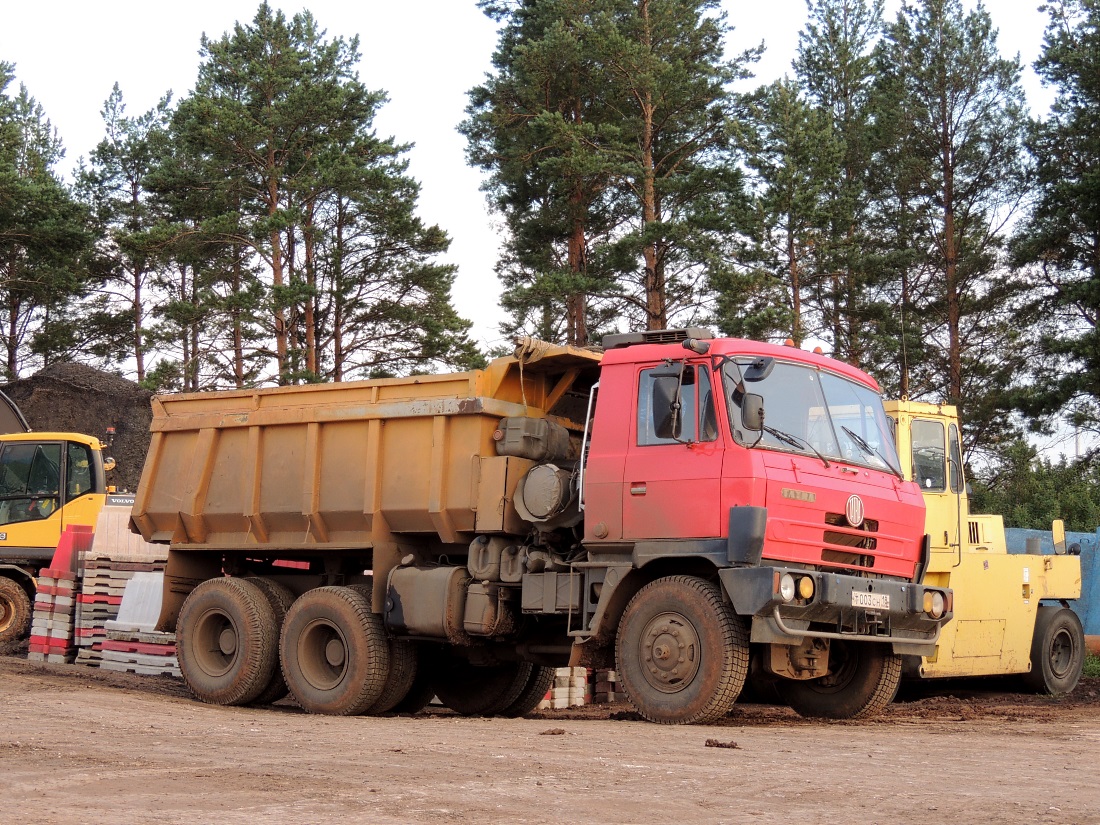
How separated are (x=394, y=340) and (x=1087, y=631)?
790 inches

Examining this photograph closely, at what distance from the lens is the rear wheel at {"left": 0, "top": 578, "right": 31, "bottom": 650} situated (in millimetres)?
19656

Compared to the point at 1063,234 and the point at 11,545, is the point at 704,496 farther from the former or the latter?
the point at 1063,234

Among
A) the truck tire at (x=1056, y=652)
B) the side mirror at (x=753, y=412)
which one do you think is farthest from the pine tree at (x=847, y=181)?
the side mirror at (x=753, y=412)

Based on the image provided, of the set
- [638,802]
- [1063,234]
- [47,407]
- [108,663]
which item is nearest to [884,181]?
[1063,234]

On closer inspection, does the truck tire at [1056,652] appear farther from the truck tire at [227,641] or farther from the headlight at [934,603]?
the truck tire at [227,641]

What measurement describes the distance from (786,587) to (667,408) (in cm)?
162

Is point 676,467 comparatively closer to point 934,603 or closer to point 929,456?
point 934,603

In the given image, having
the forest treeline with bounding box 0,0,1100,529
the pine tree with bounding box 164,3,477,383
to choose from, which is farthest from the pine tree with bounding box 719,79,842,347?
the pine tree with bounding box 164,3,477,383

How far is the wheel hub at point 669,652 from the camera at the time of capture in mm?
9977

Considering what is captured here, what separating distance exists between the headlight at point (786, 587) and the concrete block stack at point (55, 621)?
10933mm

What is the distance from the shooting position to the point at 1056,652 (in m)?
15.7

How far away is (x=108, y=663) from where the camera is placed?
1602 centimetres

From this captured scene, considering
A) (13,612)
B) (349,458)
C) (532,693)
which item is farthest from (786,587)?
(13,612)

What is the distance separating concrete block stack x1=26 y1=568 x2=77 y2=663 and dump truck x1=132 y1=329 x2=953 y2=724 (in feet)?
15.5
